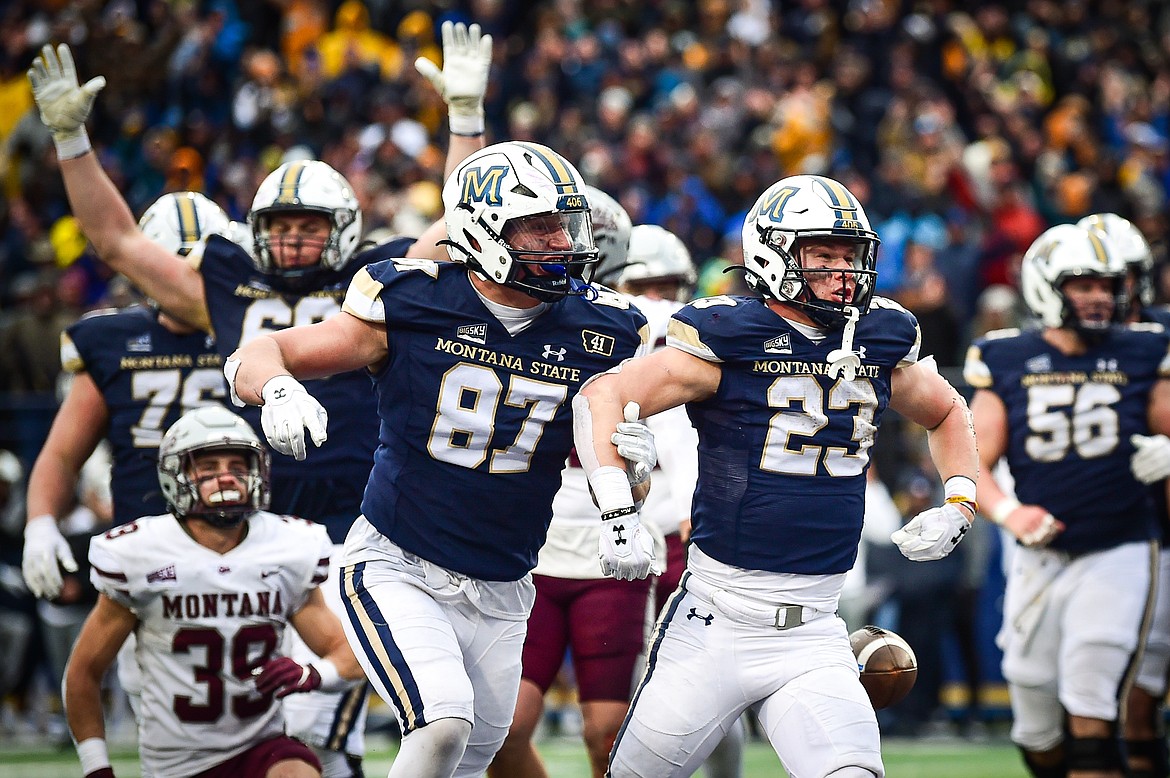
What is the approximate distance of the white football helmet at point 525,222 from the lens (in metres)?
4.57

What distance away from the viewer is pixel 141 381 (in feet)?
20.0

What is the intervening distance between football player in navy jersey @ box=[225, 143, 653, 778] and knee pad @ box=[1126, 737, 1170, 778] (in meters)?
3.38

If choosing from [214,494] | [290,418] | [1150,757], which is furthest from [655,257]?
[1150,757]

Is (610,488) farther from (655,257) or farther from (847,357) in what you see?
(655,257)

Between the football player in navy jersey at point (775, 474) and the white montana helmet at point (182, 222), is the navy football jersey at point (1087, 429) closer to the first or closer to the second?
the football player in navy jersey at point (775, 474)

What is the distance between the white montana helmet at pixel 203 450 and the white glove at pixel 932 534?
206cm

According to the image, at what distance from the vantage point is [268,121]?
45.0ft

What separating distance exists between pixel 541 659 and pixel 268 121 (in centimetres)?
906

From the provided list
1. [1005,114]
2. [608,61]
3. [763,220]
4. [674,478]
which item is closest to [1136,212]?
[1005,114]

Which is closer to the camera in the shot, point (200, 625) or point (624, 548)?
point (624, 548)

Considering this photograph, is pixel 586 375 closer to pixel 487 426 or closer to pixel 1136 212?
pixel 487 426

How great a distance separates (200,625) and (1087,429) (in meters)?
3.53

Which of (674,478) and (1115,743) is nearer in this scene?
(674,478)


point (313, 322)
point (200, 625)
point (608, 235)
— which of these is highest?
point (608, 235)
